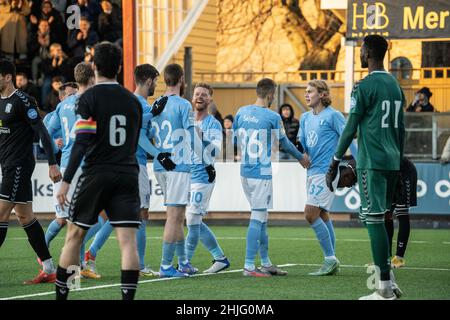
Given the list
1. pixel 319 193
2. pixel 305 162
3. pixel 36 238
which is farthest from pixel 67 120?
pixel 319 193

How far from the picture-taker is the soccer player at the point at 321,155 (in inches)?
→ 505

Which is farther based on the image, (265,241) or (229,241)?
(229,241)

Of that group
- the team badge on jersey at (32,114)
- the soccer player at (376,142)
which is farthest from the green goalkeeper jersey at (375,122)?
the team badge on jersey at (32,114)

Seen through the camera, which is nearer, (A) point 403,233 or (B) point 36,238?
(B) point 36,238

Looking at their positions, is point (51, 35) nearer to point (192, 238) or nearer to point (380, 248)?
point (192, 238)

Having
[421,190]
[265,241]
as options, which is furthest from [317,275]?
[421,190]

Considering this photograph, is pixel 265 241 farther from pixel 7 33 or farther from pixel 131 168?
pixel 7 33

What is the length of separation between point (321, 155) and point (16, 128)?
3.64m

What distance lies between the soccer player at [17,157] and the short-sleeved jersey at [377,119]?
11.9ft

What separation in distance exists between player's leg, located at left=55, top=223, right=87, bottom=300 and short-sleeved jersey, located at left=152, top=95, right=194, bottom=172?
3.43m

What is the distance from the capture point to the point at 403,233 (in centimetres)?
1405

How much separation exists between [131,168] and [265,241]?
436cm

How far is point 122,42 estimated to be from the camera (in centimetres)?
2420

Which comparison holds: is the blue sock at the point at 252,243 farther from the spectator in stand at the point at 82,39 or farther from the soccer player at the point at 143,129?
the spectator in stand at the point at 82,39
